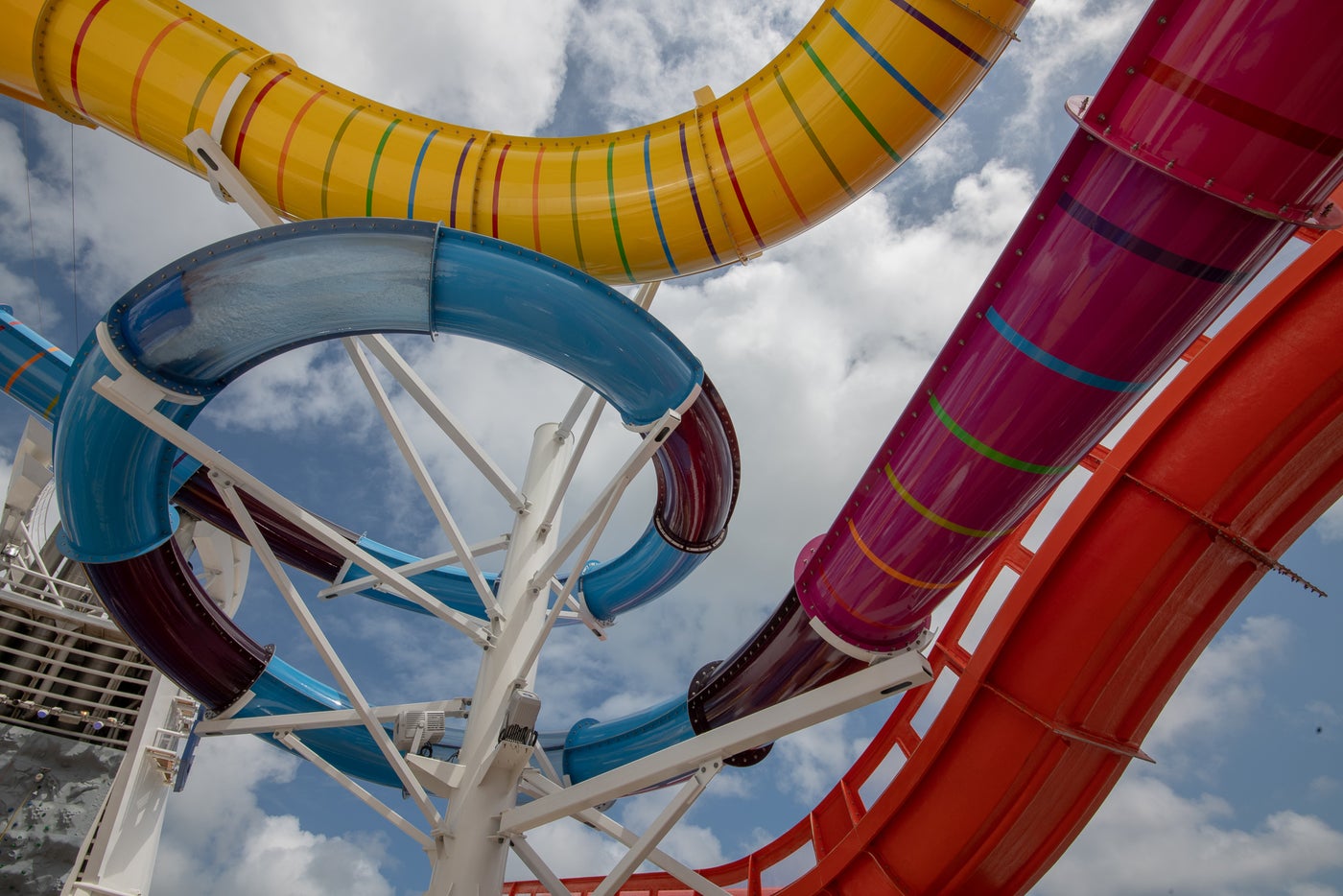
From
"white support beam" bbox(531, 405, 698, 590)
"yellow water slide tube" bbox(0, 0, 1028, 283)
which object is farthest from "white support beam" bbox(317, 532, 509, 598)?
"yellow water slide tube" bbox(0, 0, 1028, 283)

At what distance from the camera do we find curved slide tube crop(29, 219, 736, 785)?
15.0 ft

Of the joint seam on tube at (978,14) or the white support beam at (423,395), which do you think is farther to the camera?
the white support beam at (423,395)

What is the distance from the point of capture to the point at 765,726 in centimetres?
452

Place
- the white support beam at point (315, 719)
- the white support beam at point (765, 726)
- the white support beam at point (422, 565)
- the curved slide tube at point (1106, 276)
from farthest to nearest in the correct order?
the white support beam at point (422, 565)
the white support beam at point (315, 719)
the white support beam at point (765, 726)
the curved slide tube at point (1106, 276)

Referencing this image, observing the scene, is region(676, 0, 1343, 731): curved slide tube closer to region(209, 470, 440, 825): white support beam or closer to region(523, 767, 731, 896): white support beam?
region(523, 767, 731, 896): white support beam

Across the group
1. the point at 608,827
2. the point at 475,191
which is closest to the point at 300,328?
the point at 475,191

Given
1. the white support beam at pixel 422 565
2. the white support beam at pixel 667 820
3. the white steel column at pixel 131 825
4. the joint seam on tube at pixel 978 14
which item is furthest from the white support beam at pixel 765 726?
the white steel column at pixel 131 825

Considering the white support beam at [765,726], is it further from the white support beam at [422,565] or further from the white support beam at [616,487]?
the white support beam at [422,565]

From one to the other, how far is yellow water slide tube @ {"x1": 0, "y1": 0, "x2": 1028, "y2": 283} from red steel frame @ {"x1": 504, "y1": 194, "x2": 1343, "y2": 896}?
2502 millimetres

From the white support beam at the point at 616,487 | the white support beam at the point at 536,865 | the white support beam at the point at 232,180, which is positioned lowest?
the white support beam at the point at 536,865

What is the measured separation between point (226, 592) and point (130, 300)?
6.55m

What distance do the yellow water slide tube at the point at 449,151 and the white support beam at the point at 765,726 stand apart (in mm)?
3065

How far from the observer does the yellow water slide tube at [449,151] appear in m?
5.52

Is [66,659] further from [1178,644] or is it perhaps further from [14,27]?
[1178,644]
